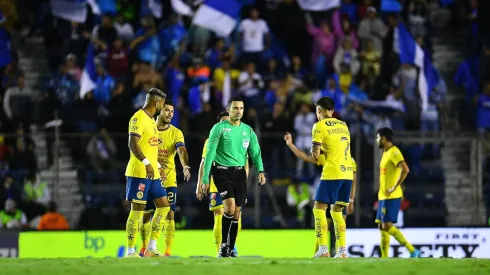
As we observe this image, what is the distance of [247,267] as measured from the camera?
13727 mm

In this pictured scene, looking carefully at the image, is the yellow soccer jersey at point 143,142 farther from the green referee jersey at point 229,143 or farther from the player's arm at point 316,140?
the player's arm at point 316,140

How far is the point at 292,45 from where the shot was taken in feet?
90.0

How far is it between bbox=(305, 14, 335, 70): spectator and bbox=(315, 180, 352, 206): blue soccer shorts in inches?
390

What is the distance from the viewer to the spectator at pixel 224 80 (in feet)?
83.6

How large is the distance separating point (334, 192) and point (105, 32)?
1150 centimetres

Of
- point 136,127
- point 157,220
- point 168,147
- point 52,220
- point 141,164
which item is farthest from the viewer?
point 52,220

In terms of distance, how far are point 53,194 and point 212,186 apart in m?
6.18

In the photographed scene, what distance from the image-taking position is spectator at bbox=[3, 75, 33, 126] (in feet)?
84.1

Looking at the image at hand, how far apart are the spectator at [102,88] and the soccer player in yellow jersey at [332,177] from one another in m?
10.0

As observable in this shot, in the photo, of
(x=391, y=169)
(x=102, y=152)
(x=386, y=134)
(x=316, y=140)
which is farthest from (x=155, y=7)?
(x=316, y=140)

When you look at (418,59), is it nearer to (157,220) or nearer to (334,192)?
(334,192)

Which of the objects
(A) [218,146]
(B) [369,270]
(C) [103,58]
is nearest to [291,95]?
(C) [103,58]

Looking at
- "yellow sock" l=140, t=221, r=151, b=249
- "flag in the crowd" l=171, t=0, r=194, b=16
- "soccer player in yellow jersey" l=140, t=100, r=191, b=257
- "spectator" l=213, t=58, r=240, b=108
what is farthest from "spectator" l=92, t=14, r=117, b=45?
"yellow sock" l=140, t=221, r=151, b=249

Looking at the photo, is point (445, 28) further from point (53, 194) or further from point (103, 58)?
→ point (53, 194)
